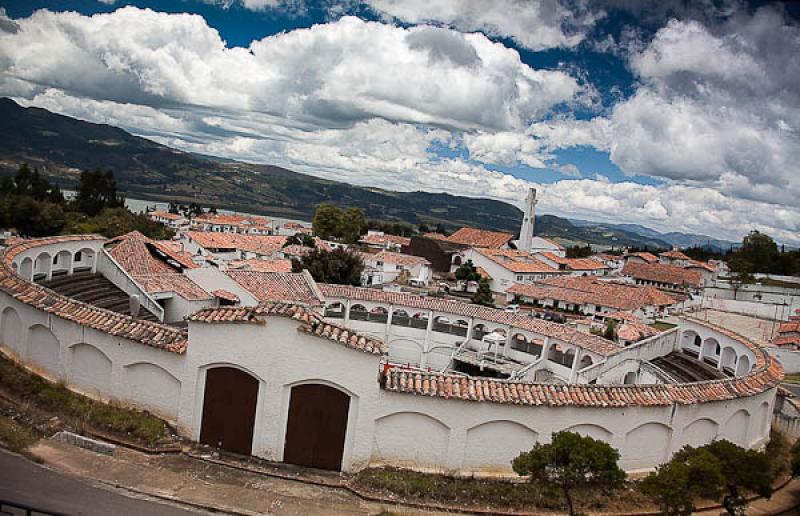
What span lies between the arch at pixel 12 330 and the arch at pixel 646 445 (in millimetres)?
16637

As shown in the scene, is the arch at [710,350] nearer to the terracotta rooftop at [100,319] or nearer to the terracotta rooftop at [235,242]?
the terracotta rooftop at [100,319]

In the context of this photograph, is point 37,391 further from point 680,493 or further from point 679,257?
point 679,257

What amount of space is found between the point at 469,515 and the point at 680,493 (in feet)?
13.6

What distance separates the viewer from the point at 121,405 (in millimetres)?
14539

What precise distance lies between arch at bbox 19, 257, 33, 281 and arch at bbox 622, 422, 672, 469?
2435 cm

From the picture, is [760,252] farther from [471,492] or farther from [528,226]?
[471,492]

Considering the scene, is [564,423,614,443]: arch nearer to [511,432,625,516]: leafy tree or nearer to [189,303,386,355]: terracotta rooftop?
[511,432,625,516]: leafy tree

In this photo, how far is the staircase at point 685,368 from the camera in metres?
27.5

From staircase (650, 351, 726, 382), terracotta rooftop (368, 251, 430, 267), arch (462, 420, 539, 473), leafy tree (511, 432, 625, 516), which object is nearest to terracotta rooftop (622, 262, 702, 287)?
terracotta rooftop (368, 251, 430, 267)

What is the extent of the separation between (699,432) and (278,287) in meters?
20.2

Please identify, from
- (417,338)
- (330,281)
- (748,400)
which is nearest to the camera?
(748,400)

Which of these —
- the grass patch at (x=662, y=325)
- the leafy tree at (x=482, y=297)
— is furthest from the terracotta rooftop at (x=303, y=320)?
the grass patch at (x=662, y=325)

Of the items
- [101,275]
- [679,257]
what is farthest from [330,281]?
[679,257]

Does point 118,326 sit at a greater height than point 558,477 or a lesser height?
greater
